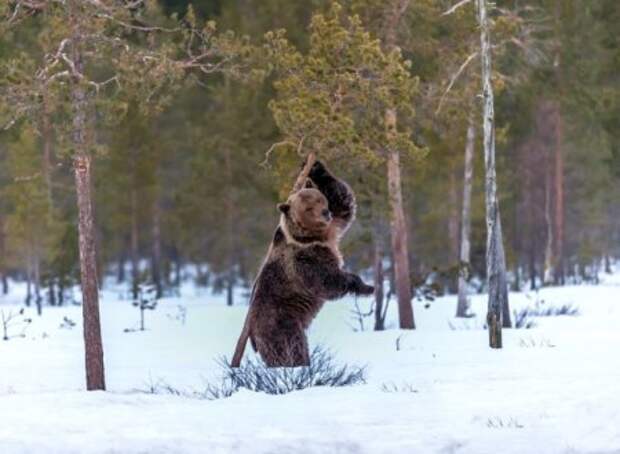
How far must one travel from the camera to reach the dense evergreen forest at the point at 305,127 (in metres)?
14.4

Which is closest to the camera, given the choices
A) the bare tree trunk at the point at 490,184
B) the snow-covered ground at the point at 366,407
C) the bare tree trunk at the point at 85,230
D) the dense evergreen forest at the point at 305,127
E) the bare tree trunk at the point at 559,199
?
the snow-covered ground at the point at 366,407

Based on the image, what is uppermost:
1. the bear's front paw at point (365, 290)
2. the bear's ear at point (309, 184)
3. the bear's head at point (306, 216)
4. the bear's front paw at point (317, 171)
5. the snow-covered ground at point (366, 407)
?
the bear's front paw at point (317, 171)

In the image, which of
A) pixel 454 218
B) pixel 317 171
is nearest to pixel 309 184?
pixel 317 171

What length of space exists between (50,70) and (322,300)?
16.5 feet

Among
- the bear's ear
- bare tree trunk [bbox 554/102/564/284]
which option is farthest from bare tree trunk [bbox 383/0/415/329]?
bare tree trunk [bbox 554/102/564/284]

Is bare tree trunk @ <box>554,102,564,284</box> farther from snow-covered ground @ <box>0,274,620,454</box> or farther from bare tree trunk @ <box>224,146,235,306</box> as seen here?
snow-covered ground @ <box>0,274,620,454</box>

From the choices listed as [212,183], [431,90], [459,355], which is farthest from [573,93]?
[459,355]

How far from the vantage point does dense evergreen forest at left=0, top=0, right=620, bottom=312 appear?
14.4m

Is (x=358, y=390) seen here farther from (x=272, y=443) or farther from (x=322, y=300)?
(x=272, y=443)

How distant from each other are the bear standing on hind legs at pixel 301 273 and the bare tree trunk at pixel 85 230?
5.73 ft

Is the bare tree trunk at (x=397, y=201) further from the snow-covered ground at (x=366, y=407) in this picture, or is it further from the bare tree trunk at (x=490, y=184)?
the snow-covered ground at (x=366, y=407)

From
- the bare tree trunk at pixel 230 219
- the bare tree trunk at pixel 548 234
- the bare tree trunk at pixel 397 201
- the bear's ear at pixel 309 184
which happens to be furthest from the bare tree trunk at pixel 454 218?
the bear's ear at pixel 309 184

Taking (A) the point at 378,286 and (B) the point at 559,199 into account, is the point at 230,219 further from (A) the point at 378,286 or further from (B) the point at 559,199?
(A) the point at 378,286

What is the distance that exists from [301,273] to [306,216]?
0.85 metres
